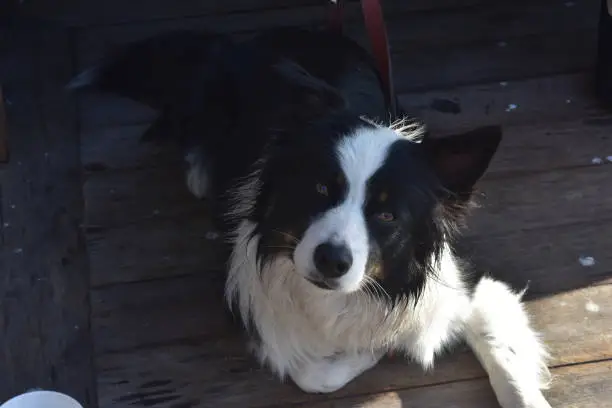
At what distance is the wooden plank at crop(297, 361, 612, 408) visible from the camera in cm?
205

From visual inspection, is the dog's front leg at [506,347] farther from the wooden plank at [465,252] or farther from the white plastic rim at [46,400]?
the white plastic rim at [46,400]

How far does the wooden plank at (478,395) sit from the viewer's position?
2053 millimetres

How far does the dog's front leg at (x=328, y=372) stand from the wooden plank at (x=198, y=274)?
292 millimetres

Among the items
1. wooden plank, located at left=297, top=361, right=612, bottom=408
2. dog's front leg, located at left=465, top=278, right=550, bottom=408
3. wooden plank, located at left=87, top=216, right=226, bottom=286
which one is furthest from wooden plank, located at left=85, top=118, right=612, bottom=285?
wooden plank, located at left=297, top=361, right=612, bottom=408

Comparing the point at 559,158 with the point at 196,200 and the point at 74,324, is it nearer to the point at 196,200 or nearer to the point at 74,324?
the point at 196,200

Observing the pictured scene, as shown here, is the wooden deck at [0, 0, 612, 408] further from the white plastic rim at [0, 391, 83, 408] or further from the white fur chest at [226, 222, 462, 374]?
the white plastic rim at [0, 391, 83, 408]

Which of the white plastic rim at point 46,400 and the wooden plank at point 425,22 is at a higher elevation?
the wooden plank at point 425,22

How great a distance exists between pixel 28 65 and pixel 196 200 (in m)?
0.82

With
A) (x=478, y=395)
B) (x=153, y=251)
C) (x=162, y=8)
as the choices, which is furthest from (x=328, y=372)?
(x=162, y=8)

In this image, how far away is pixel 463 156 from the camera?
1676mm

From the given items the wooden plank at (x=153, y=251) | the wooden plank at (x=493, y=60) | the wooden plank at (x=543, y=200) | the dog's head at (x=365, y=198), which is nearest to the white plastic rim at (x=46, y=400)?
the wooden plank at (x=153, y=251)

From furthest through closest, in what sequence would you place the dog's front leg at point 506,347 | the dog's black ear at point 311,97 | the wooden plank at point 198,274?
the wooden plank at point 198,274 → the dog's front leg at point 506,347 → the dog's black ear at point 311,97

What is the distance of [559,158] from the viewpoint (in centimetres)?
258

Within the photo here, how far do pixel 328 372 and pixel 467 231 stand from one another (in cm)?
67
